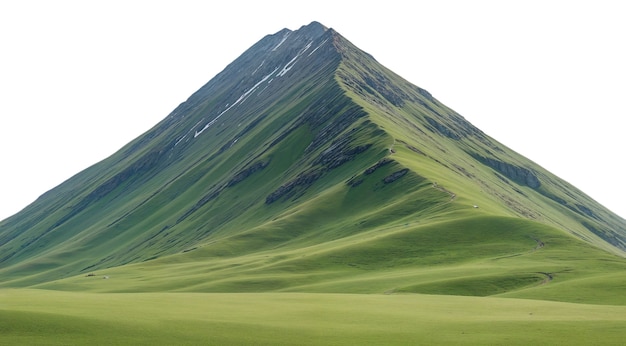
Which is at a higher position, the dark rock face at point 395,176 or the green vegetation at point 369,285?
the dark rock face at point 395,176

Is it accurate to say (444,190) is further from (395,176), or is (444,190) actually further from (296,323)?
(296,323)

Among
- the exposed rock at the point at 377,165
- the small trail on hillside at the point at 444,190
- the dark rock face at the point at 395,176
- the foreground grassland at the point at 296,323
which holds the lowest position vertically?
the foreground grassland at the point at 296,323

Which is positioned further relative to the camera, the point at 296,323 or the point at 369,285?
the point at 369,285

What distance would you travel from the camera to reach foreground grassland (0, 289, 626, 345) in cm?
4500

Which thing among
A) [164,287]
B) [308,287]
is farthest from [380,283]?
[164,287]

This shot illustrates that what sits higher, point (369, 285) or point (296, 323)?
point (296, 323)

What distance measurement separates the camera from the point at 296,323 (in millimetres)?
52219

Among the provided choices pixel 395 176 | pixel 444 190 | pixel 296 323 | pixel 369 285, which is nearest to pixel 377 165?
pixel 395 176

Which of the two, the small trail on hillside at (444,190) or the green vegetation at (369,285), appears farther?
the small trail on hillside at (444,190)

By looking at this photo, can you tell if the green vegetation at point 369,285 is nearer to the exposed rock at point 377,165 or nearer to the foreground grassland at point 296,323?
the foreground grassland at point 296,323

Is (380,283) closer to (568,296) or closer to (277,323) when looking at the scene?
(568,296)

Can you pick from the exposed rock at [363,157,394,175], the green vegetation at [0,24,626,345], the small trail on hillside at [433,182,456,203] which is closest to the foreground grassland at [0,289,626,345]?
the green vegetation at [0,24,626,345]

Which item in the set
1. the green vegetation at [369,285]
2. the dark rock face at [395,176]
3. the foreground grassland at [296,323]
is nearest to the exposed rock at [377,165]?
the green vegetation at [369,285]

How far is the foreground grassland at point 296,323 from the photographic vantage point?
45.0 meters
